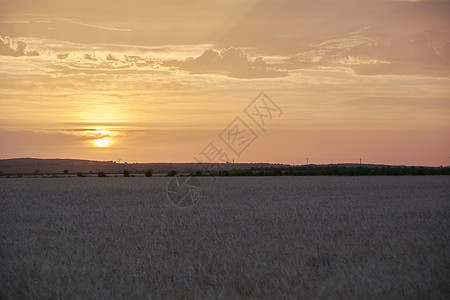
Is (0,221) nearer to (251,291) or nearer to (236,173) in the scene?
(251,291)

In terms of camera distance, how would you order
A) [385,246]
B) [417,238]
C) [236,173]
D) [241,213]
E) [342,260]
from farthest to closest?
[236,173] → [241,213] → [417,238] → [385,246] → [342,260]

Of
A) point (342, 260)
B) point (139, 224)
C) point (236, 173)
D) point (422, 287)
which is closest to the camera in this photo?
point (422, 287)

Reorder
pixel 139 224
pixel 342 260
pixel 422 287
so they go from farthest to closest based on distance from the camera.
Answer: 1. pixel 139 224
2. pixel 342 260
3. pixel 422 287

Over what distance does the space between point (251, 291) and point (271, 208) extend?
1334 centimetres

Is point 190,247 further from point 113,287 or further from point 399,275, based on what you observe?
point 399,275

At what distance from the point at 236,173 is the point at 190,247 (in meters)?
76.5

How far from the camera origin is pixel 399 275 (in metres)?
8.68

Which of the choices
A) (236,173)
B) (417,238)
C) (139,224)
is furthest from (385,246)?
(236,173)

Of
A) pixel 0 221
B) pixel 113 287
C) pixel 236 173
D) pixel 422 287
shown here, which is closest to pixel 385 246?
pixel 422 287

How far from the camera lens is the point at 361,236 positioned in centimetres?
1296

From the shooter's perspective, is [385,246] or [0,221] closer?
[385,246]

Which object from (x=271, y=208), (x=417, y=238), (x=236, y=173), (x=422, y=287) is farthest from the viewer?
(x=236, y=173)

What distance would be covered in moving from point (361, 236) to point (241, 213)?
6.95 m

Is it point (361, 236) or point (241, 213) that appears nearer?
point (361, 236)
